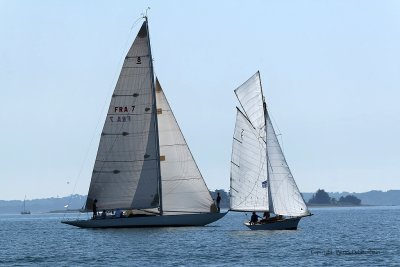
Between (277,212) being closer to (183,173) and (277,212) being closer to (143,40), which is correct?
(183,173)

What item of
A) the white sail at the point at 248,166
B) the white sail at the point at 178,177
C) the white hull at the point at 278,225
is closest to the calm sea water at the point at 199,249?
the white hull at the point at 278,225

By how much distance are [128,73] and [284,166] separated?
59.4 ft

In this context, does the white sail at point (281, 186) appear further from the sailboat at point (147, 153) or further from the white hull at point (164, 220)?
the white hull at point (164, 220)

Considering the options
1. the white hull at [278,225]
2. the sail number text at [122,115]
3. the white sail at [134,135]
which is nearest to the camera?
the white hull at [278,225]

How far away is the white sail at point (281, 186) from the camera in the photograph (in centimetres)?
9438

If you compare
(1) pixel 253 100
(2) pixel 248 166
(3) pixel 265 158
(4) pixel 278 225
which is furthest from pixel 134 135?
(4) pixel 278 225

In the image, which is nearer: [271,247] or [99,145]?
[271,247]

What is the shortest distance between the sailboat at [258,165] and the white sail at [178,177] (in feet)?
15.6

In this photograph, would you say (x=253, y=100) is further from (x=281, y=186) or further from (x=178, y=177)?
(x=178, y=177)

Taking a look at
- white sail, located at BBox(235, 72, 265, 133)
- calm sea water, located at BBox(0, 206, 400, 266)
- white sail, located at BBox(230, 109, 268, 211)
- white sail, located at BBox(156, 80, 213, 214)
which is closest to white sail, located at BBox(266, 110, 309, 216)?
white sail, located at BBox(230, 109, 268, 211)

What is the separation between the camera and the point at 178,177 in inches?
3939

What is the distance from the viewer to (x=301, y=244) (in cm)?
8544

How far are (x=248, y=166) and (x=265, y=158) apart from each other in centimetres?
177

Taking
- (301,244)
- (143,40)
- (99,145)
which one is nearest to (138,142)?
(99,145)
